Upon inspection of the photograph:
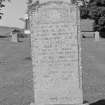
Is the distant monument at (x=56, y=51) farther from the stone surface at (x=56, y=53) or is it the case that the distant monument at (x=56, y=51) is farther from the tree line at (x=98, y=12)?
the tree line at (x=98, y=12)

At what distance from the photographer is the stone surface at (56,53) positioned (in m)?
8.63

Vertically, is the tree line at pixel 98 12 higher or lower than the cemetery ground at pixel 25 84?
higher

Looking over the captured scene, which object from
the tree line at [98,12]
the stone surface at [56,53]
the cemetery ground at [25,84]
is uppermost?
the tree line at [98,12]

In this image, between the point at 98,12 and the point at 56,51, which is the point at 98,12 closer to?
the point at 98,12

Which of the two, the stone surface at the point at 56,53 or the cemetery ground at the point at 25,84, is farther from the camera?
the cemetery ground at the point at 25,84

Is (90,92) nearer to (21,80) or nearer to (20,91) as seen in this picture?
(20,91)

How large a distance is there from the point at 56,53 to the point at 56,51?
62 millimetres

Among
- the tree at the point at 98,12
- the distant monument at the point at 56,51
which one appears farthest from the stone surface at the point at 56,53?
the tree at the point at 98,12

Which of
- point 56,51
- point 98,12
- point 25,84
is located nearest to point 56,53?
point 56,51

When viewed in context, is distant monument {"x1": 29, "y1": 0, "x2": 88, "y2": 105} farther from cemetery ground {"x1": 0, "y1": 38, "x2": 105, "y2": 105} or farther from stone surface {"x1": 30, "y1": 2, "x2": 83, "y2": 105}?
cemetery ground {"x1": 0, "y1": 38, "x2": 105, "y2": 105}

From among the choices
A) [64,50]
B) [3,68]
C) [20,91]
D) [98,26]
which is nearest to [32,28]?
[64,50]

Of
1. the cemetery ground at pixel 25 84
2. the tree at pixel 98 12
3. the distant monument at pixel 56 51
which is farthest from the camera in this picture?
Result: the tree at pixel 98 12

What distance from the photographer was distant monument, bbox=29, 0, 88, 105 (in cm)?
862

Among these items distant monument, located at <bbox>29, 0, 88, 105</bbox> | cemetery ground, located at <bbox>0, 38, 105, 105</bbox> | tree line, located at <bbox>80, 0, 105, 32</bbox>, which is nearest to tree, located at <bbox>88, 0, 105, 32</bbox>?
tree line, located at <bbox>80, 0, 105, 32</bbox>
